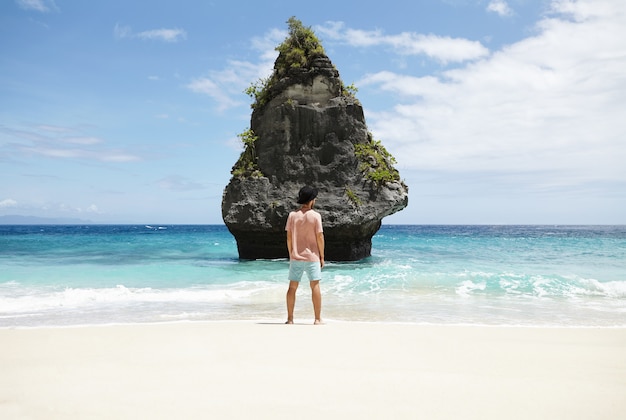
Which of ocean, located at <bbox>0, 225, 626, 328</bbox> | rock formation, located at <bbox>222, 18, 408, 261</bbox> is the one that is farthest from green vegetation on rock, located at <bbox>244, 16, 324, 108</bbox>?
ocean, located at <bbox>0, 225, 626, 328</bbox>

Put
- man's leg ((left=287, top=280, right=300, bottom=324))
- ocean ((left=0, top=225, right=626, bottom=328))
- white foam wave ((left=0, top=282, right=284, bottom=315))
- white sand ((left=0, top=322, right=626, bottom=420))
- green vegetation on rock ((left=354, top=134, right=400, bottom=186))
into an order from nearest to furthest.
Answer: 1. white sand ((left=0, top=322, right=626, bottom=420))
2. man's leg ((left=287, top=280, right=300, bottom=324))
3. ocean ((left=0, top=225, right=626, bottom=328))
4. white foam wave ((left=0, top=282, right=284, bottom=315))
5. green vegetation on rock ((left=354, top=134, right=400, bottom=186))

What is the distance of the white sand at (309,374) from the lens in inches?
117

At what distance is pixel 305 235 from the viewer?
649 centimetres

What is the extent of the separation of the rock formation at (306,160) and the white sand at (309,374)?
37.2ft

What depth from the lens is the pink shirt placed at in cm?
646

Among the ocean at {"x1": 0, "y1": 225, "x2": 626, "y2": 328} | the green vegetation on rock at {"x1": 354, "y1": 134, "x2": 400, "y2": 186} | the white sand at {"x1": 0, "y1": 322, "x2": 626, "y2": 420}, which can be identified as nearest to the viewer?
the white sand at {"x1": 0, "y1": 322, "x2": 626, "y2": 420}

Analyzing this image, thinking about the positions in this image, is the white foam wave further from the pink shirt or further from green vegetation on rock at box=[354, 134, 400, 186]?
green vegetation on rock at box=[354, 134, 400, 186]

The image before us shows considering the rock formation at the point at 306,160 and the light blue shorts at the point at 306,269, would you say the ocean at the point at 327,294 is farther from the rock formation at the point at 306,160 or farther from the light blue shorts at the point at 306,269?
the rock formation at the point at 306,160

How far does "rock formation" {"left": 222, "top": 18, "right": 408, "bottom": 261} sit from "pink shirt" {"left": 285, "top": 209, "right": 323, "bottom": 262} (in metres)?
9.99

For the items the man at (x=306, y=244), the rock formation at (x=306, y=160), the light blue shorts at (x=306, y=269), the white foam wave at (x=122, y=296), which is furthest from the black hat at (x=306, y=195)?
the rock formation at (x=306, y=160)

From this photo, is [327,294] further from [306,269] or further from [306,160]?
[306,160]

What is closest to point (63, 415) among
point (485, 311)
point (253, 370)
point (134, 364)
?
point (134, 364)

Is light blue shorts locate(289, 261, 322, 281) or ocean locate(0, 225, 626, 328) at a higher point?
light blue shorts locate(289, 261, 322, 281)

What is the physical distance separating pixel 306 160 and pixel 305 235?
431 inches
